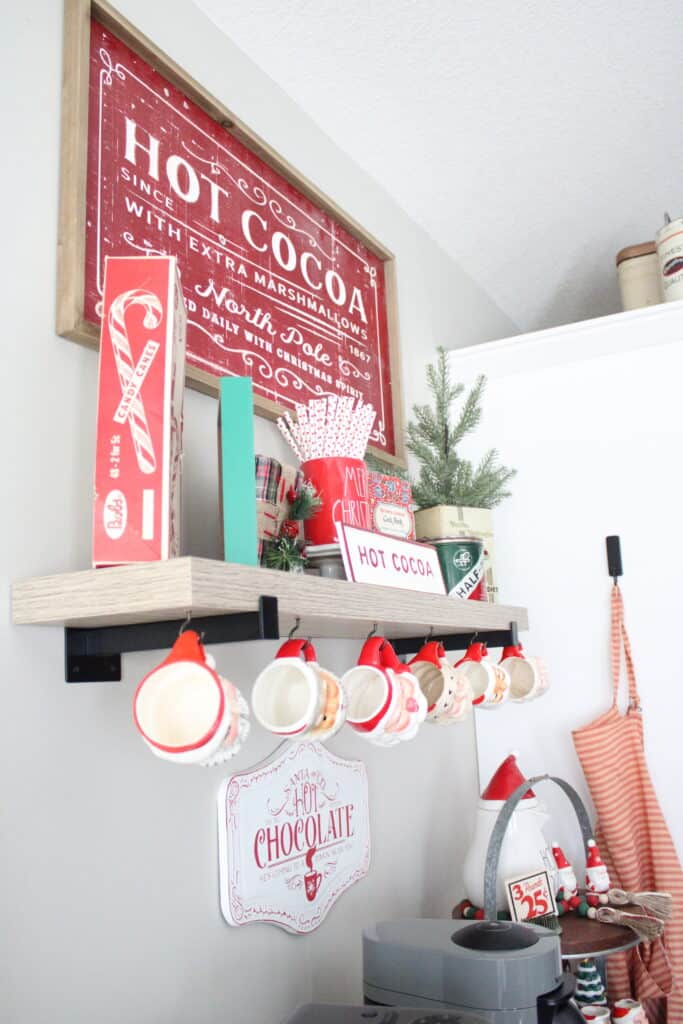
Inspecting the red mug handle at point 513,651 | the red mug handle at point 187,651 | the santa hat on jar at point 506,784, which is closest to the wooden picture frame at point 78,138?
the red mug handle at point 187,651

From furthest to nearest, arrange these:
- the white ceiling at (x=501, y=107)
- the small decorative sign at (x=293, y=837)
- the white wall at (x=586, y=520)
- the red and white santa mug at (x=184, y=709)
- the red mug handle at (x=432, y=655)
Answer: the white wall at (x=586, y=520)
the white ceiling at (x=501, y=107)
the red mug handle at (x=432, y=655)
the small decorative sign at (x=293, y=837)
the red and white santa mug at (x=184, y=709)

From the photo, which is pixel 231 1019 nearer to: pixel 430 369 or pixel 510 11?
pixel 430 369

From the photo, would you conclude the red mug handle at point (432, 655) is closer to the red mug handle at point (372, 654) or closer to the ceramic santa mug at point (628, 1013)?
the red mug handle at point (372, 654)

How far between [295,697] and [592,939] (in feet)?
2.72

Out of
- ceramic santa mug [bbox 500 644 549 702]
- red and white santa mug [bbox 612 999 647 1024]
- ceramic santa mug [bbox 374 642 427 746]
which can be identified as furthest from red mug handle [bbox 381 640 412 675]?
red and white santa mug [bbox 612 999 647 1024]

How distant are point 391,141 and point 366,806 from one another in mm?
1278

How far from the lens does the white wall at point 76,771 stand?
2.93 ft

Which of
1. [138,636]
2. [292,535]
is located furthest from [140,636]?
[292,535]

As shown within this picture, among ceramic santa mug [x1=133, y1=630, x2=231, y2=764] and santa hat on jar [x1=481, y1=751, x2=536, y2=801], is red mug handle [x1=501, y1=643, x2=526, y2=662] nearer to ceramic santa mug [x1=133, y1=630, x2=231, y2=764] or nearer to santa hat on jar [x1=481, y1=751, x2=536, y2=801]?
santa hat on jar [x1=481, y1=751, x2=536, y2=801]

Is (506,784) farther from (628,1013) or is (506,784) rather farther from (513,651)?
(628,1013)

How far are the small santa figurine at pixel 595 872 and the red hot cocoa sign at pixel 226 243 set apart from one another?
835 millimetres

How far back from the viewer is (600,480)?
75.8 inches

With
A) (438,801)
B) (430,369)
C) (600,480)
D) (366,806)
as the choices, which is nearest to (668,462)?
(600,480)

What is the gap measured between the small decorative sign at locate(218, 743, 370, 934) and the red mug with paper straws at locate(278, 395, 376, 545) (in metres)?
0.35
